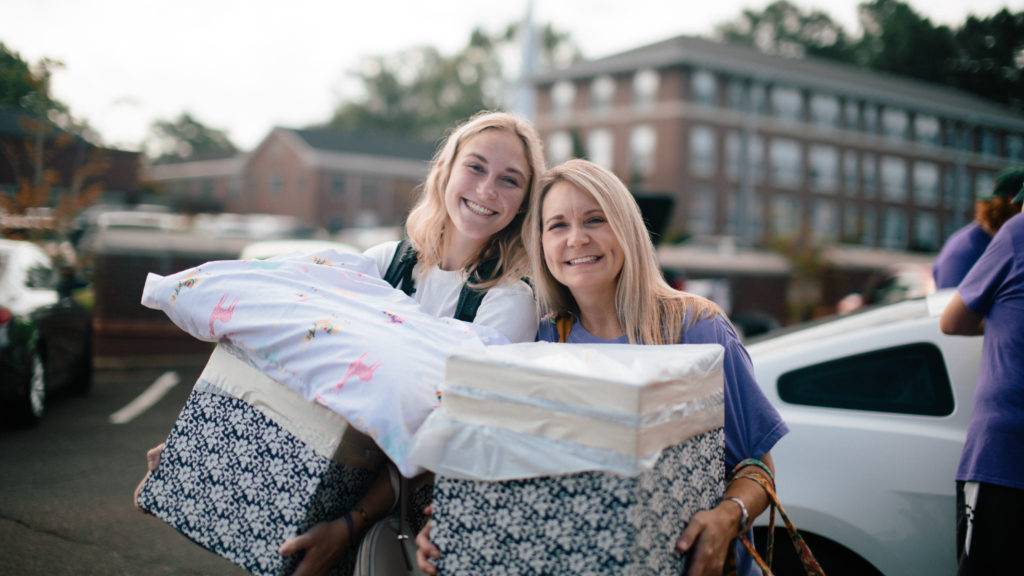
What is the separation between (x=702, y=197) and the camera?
4394 cm

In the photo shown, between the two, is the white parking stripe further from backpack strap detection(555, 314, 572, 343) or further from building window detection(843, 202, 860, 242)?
building window detection(843, 202, 860, 242)

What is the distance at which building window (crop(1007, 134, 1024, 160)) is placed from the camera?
7.65 metres

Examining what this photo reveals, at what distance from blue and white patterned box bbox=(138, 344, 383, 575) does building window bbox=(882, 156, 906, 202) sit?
53.0 m

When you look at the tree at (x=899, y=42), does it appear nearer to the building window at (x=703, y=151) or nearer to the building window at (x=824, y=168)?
the building window at (x=824, y=168)

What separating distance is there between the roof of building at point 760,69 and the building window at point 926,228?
9.01 meters

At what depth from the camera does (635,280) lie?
209 cm

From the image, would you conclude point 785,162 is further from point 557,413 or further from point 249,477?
point 557,413

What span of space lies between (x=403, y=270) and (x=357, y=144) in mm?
48541

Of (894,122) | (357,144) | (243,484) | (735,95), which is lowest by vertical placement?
(243,484)

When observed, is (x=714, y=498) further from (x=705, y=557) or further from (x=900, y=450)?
(x=900, y=450)

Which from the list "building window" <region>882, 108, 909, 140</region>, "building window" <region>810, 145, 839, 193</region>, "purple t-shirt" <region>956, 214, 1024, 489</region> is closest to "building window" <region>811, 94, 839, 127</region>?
"building window" <region>810, 145, 839, 193</region>

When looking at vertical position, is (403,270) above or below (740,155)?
below

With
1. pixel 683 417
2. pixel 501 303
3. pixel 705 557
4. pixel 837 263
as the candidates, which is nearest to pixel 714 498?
pixel 705 557

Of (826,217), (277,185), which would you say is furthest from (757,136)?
(277,185)
